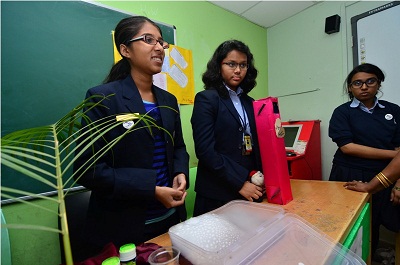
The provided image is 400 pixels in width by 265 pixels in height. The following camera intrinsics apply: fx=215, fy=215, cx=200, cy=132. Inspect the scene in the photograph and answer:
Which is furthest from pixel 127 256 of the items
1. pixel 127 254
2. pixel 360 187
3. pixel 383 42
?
pixel 383 42

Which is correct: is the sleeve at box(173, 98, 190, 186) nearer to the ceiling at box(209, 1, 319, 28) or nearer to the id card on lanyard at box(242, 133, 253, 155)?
Answer: the id card on lanyard at box(242, 133, 253, 155)

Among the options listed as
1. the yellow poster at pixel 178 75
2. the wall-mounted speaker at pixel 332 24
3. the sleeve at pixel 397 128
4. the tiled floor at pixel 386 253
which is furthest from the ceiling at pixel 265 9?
the tiled floor at pixel 386 253

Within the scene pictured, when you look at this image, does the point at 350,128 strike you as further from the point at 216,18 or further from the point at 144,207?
the point at 216,18

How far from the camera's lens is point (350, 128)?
167cm

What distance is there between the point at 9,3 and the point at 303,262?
195 centimetres

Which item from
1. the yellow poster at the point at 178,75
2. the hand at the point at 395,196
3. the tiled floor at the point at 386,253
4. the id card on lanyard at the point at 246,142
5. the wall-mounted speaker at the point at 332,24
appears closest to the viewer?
the id card on lanyard at the point at 246,142

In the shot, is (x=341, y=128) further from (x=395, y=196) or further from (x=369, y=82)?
(x=395, y=196)

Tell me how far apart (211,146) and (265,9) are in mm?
2245

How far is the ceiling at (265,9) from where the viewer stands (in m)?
2.45

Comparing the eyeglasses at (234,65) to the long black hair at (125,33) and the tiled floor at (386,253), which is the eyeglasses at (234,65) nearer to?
the long black hair at (125,33)

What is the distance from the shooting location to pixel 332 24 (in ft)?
7.83

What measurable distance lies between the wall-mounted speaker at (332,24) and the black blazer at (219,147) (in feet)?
6.40

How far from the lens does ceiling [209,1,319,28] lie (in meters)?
2.45

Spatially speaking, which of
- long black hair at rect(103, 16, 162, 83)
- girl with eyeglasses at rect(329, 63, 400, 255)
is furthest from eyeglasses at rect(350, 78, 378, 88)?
long black hair at rect(103, 16, 162, 83)
